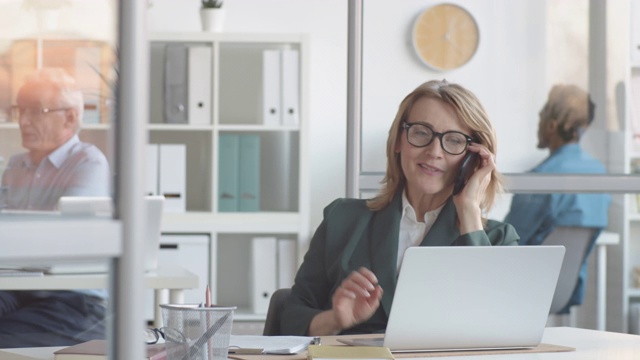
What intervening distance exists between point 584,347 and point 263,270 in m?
3.32

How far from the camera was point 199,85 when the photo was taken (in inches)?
207


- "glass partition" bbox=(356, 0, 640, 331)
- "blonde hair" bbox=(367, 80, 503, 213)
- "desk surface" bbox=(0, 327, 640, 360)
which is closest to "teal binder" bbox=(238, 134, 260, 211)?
"glass partition" bbox=(356, 0, 640, 331)

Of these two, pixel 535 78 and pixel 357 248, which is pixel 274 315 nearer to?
pixel 357 248

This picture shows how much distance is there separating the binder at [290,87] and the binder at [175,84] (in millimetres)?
483

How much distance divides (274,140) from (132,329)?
441 cm

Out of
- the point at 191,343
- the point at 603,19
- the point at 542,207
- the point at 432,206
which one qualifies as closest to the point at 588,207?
the point at 542,207

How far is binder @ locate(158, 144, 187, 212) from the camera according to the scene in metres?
5.21

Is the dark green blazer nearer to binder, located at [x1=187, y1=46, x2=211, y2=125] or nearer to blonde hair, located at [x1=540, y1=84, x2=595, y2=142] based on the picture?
blonde hair, located at [x1=540, y1=84, x2=595, y2=142]

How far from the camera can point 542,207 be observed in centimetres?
384

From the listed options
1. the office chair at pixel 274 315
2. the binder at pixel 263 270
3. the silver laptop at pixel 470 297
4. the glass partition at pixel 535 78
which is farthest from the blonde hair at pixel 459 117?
the binder at pixel 263 270

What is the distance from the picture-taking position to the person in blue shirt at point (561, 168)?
382cm

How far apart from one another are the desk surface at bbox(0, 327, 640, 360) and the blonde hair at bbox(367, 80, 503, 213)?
0.38m

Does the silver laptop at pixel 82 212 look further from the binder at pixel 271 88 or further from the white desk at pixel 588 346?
the binder at pixel 271 88

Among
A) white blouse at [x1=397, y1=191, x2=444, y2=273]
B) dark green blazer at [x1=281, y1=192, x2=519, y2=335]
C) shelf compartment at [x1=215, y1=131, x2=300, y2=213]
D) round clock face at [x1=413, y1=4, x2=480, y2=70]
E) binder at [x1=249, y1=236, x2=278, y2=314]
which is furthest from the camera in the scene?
shelf compartment at [x1=215, y1=131, x2=300, y2=213]
